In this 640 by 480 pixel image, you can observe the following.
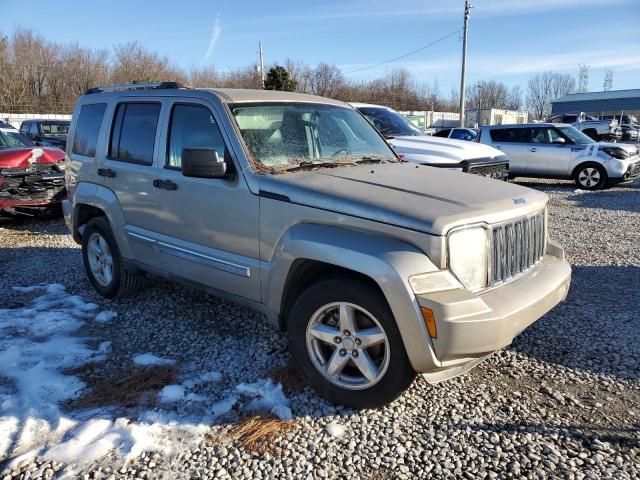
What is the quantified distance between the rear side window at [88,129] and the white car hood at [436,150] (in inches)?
169

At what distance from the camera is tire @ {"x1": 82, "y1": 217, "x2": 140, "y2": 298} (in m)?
4.89

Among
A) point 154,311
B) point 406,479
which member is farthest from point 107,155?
point 406,479

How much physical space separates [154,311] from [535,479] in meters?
3.53

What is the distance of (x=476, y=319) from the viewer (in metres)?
2.63

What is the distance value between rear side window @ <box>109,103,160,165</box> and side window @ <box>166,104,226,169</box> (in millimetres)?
255

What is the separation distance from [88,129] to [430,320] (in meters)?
4.11

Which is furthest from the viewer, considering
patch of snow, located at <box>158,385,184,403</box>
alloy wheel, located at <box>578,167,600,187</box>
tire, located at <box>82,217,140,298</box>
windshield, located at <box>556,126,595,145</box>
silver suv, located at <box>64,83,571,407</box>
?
windshield, located at <box>556,126,595,145</box>

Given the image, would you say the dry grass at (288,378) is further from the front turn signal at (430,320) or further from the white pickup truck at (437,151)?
the white pickup truck at (437,151)

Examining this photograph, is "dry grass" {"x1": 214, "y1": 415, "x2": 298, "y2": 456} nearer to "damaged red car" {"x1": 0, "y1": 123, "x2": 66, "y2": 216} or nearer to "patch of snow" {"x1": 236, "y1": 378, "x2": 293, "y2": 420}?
"patch of snow" {"x1": 236, "y1": 378, "x2": 293, "y2": 420}

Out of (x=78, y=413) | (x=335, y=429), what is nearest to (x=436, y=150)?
(x=335, y=429)

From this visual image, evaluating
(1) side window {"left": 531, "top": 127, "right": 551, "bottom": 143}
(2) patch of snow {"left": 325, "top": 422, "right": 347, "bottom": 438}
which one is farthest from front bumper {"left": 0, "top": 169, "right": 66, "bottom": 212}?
(1) side window {"left": 531, "top": 127, "right": 551, "bottom": 143}

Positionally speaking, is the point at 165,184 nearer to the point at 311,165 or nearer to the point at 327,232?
the point at 311,165

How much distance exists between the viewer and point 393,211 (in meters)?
2.86

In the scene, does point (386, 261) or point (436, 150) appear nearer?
point (386, 261)
